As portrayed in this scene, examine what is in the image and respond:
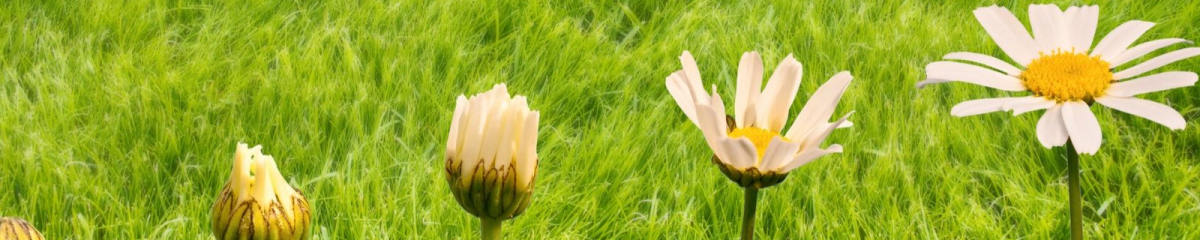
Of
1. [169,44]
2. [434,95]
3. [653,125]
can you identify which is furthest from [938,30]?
[169,44]

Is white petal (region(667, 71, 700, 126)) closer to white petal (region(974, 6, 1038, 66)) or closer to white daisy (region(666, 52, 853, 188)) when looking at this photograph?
white daisy (region(666, 52, 853, 188))

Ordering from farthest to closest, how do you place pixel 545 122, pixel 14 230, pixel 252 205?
pixel 545 122, pixel 252 205, pixel 14 230

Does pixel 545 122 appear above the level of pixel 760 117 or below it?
below

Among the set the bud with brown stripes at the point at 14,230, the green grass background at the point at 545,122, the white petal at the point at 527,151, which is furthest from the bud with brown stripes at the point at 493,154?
the green grass background at the point at 545,122

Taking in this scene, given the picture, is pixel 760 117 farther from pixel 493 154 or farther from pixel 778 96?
pixel 493 154

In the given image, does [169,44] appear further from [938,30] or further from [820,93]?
[820,93]

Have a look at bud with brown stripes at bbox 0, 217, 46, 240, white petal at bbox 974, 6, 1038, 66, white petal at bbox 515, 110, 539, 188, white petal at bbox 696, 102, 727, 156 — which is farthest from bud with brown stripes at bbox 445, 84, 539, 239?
white petal at bbox 974, 6, 1038, 66

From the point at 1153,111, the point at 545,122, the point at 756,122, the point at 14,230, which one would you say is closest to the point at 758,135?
the point at 756,122
